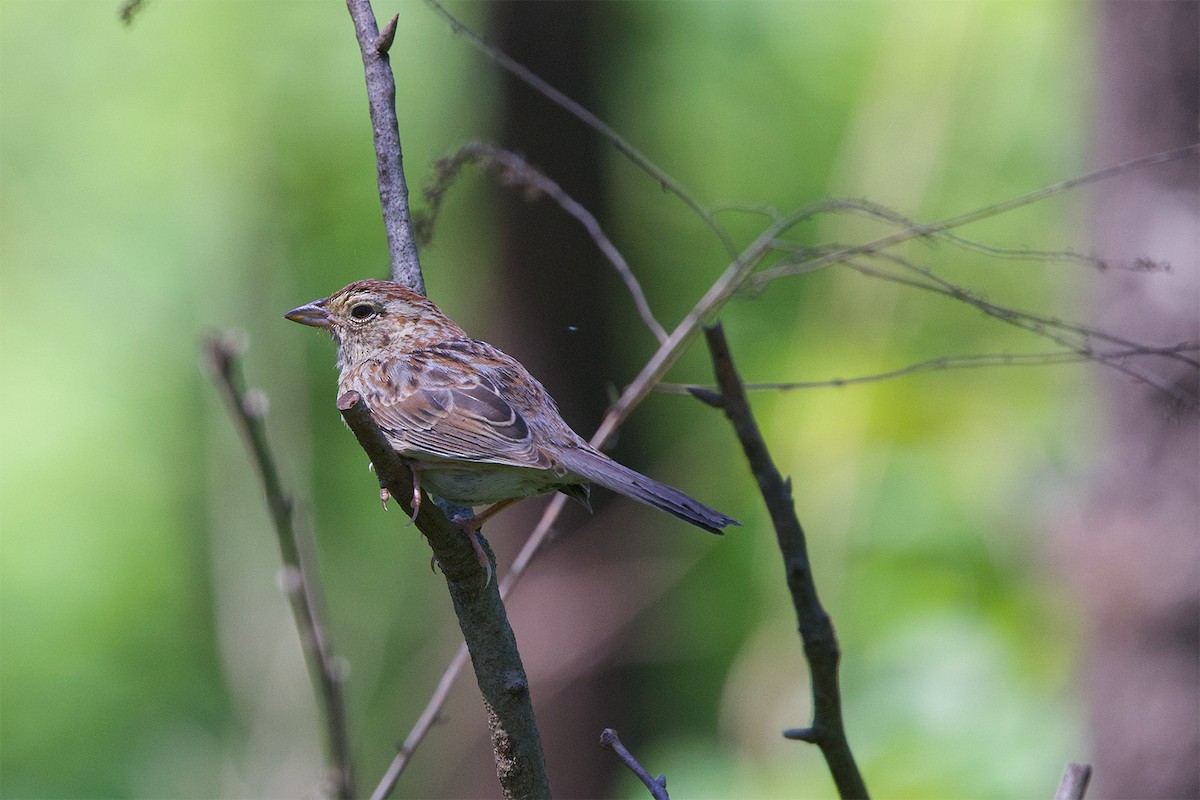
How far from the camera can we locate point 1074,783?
230 cm

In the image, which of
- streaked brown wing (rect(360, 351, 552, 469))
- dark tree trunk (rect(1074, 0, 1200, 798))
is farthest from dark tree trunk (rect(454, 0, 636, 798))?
streaked brown wing (rect(360, 351, 552, 469))

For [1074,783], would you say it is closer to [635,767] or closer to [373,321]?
[635,767]

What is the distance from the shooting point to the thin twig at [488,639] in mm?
2363

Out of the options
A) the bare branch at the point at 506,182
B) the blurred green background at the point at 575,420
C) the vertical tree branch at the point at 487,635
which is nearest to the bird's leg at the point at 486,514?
the vertical tree branch at the point at 487,635

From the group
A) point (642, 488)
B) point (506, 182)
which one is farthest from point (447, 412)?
point (642, 488)

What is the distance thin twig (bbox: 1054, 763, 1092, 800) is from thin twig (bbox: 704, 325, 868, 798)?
0.45 m

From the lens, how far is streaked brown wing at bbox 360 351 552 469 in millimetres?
3135

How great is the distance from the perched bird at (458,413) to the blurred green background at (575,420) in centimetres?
283

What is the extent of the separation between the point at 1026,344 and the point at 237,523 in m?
7.47

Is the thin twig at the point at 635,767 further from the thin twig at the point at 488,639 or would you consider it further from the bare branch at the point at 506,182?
the bare branch at the point at 506,182

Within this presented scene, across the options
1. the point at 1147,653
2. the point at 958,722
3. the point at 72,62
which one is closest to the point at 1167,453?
the point at 1147,653

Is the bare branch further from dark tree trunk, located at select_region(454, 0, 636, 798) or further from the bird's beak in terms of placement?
dark tree trunk, located at select_region(454, 0, 636, 798)

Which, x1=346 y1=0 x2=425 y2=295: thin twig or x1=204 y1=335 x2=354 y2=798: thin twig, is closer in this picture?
x1=204 y1=335 x2=354 y2=798: thin twig

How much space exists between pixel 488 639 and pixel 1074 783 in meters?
1.23
